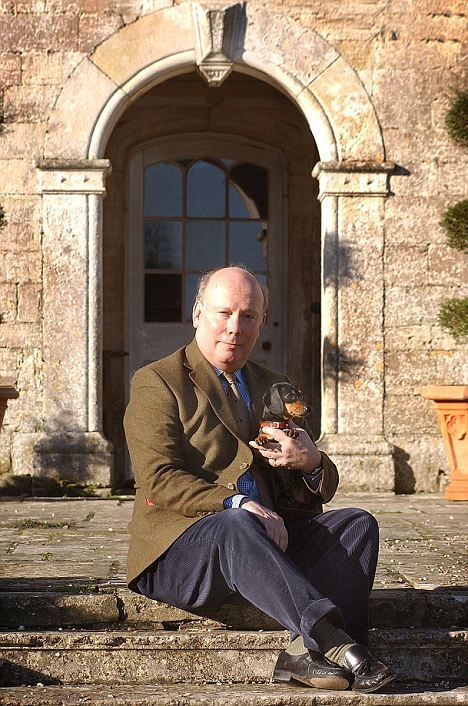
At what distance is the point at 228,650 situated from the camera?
11.0ft

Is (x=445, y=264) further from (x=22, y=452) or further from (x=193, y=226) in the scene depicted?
(x=22, y=452)

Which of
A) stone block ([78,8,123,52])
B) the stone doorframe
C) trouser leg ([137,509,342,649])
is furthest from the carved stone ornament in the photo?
trouser leg ([137,509,342,649])

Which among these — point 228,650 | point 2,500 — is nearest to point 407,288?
point 2,500

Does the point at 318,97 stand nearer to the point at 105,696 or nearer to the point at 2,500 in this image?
the point at 2,500

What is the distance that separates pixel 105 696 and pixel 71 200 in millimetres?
4716

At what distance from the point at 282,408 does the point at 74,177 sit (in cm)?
443

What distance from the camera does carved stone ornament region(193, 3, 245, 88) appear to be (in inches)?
289

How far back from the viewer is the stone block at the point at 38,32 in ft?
24.3

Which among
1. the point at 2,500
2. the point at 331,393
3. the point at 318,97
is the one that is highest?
the point at 318,97

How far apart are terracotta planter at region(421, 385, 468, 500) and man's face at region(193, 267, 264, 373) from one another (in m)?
3.93

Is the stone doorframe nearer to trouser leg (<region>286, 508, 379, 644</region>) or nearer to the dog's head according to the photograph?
trouser leg (<region>286, 508, 379, 644</region>)

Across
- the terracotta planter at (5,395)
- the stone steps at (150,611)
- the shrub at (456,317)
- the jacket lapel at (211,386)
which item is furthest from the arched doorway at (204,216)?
the jacket lapel at (211,386)

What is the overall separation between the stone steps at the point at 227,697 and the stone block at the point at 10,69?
508cm

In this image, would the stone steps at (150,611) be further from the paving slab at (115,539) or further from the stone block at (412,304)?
the stone block at (412,304)
